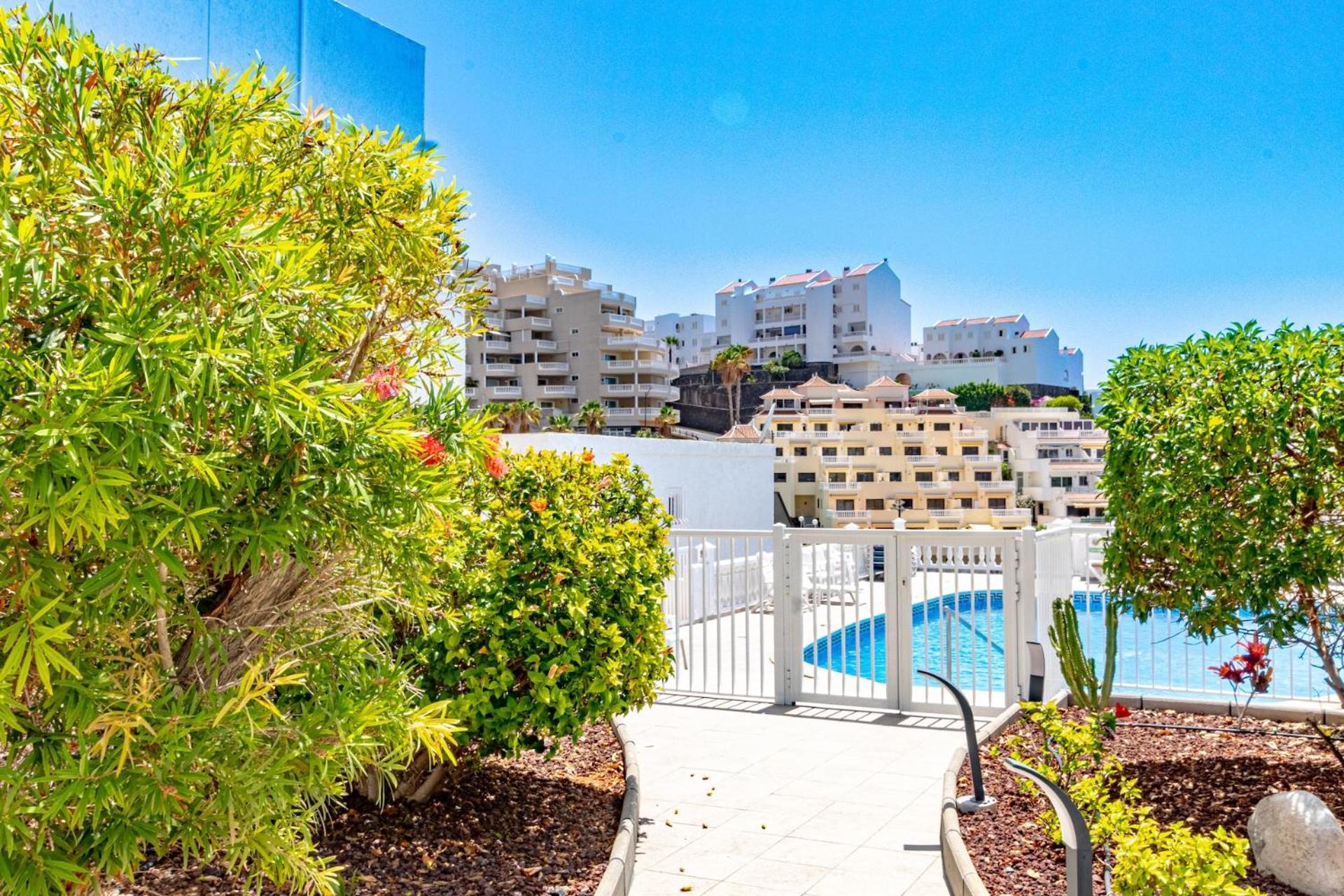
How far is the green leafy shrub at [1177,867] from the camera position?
9.44 feet

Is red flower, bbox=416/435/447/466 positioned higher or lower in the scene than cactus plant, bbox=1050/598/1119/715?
higher

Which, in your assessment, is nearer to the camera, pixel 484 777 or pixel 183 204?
pixel 183 204

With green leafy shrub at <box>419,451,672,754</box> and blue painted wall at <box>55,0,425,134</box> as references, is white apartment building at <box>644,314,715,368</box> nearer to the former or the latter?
blue painted wall at <box>55,0,425,134</box>

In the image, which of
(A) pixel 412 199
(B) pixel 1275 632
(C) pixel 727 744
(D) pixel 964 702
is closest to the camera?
(A) pixel 412 199

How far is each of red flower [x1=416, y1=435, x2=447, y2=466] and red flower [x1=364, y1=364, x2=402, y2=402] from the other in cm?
36

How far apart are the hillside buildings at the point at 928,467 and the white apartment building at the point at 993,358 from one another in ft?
75.2

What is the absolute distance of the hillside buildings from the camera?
211 ft

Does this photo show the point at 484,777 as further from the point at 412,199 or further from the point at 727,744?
the point at 412,199

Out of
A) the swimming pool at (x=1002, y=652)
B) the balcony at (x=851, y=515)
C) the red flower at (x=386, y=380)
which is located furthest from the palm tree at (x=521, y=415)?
the red flower at (x=386, y=380)

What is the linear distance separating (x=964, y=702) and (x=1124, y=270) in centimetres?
6943

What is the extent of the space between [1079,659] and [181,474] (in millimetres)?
6099

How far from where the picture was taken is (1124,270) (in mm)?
67125

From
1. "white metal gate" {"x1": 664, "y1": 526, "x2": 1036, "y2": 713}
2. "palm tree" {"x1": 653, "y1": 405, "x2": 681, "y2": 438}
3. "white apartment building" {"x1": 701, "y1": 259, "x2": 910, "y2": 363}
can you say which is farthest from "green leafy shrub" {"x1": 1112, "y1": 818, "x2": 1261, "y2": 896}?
"white apartment building" {"x1": 701, "y1": 259, "x2": 910, "y2": 363}

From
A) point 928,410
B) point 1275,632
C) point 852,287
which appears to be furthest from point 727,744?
point 852,287
